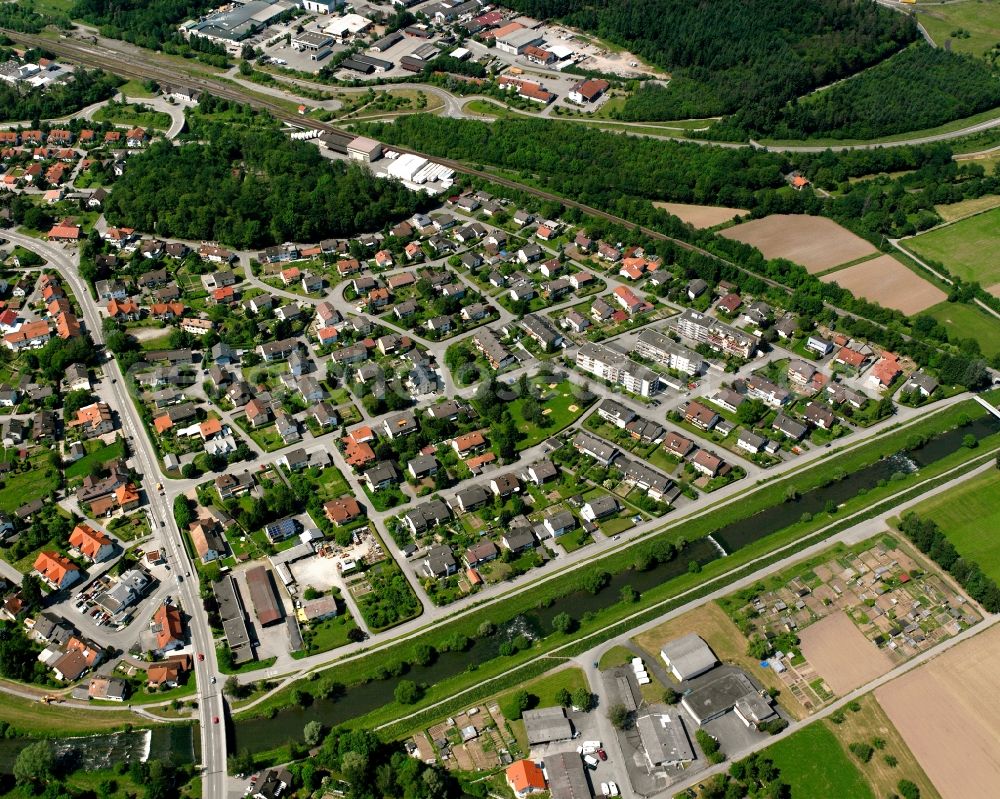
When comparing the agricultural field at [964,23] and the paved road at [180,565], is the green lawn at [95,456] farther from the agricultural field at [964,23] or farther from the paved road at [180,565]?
the agricultural field at [964,23]

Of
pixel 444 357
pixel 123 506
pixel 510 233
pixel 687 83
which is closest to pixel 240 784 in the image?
pixel 123 506

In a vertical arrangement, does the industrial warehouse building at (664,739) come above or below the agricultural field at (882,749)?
below

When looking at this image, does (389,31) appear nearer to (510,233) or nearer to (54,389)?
(510,233)

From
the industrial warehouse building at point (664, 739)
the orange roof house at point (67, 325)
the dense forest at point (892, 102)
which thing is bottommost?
the orange roof house at point (67, 325)

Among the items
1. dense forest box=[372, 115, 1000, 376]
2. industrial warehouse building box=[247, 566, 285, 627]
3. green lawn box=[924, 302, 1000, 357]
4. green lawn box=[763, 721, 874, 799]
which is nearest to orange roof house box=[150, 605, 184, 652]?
industrial warehouse building box=[247, 566, 285, 627]

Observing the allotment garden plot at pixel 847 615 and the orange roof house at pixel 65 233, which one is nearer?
the allotment garden plot at pixel 847 615

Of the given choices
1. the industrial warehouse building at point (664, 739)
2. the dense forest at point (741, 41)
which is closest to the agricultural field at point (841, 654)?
the industrial warehouse building at point (664, 739)

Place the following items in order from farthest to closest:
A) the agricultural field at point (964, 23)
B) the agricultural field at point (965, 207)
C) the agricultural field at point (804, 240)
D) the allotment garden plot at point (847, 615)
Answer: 1. the agricultural field at point (964, 23)
2. the agricultural field at point (965, 207)
3. the agricultural field at point (804, 240)
4. the allotment garden plot at point (847, 615)

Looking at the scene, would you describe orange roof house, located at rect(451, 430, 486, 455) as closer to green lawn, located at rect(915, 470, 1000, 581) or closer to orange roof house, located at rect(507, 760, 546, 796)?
orange roof house, located at rect(507, 760, 546, 796)
